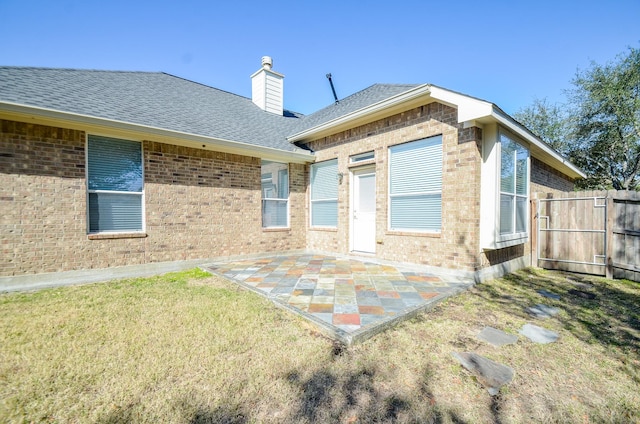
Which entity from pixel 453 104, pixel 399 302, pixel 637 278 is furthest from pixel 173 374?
pixel 637 278

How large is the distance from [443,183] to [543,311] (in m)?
2.55

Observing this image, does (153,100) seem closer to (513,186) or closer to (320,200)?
(320,200)

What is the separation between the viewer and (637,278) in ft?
17.1

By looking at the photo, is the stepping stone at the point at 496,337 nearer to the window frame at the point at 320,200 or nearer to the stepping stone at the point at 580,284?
the stepping stone at the point at 580,284

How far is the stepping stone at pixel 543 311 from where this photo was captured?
361 cm

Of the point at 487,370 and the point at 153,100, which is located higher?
the point at 153,100

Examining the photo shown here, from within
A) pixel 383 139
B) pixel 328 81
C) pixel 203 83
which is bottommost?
pixel 383 139

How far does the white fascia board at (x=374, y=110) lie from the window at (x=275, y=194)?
4.12ft

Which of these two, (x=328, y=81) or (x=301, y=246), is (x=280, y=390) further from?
(x=328, y=81)

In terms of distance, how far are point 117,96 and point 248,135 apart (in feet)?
9.81

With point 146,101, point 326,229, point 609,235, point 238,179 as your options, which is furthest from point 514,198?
point 146,101

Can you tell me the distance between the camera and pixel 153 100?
270 inches

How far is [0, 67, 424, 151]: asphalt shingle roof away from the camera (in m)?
5.01

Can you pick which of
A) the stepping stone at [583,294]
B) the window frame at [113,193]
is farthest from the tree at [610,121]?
the window frame at [113,193]
